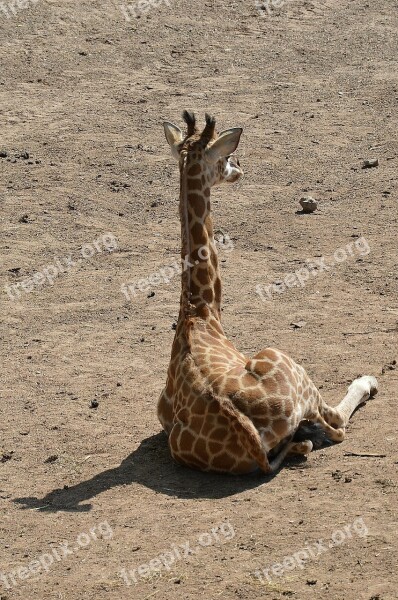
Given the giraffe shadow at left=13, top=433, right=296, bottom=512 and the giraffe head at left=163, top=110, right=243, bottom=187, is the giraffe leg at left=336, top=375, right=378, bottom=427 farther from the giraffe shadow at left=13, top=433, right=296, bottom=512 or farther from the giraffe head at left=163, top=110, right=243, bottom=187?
the giraffe head at left=163, top=110, right=243, bottom=187

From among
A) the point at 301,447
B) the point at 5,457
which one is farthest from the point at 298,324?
the point at 5,457

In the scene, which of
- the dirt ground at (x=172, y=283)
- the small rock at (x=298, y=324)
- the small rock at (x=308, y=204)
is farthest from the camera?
the small rock at (x=308, y=204)

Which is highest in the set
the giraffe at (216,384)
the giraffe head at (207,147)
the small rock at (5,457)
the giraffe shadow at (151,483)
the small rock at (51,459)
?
the giraffe head at (207,147)

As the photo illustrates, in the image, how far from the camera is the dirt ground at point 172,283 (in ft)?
24.9

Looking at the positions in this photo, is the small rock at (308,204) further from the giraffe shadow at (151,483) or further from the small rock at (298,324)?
the giraffe shadow at (151,483)

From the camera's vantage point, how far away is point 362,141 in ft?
51.7

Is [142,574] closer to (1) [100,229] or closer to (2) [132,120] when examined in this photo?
(1) [100,229]

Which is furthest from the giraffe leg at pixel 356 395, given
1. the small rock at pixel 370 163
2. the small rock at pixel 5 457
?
the small rock at pixel 370 163

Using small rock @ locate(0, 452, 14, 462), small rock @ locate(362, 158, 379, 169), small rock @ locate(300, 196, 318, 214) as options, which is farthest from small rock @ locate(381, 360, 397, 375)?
small rock @ locate(362, 158, 379, 169)

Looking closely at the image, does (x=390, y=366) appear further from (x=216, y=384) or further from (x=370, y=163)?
(x=370, y=163)

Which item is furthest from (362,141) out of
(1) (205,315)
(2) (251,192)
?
(1) (205,315)

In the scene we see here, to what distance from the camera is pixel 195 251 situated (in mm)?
9195

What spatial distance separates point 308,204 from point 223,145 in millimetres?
4635

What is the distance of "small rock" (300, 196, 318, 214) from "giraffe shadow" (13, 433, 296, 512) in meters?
5.49
